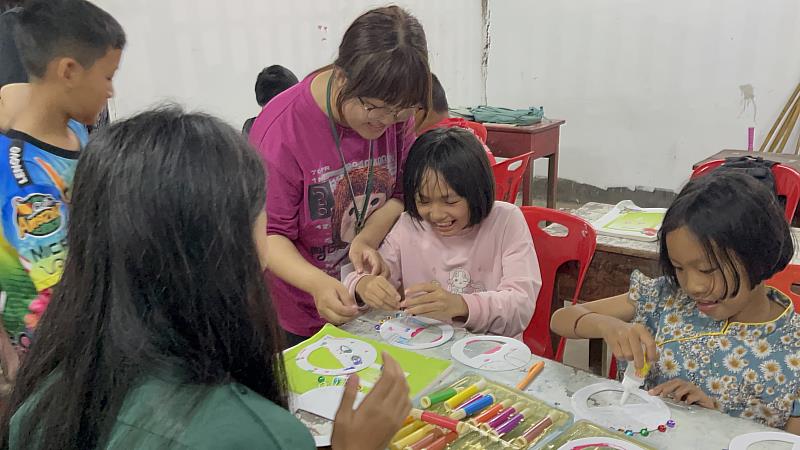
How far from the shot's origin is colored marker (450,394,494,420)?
3.80ft

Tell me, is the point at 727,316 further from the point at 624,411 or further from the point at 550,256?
the point at 550,256

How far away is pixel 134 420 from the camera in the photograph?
0.69 meters

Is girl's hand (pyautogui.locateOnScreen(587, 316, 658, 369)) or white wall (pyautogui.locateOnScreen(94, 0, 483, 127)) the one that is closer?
girl's hand (pyautogui.locateOnScreen(587, 316, 658, 369))

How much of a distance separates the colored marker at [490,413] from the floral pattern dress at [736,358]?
1.38 ft

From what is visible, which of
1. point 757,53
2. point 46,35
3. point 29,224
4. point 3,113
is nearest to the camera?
point 29,224

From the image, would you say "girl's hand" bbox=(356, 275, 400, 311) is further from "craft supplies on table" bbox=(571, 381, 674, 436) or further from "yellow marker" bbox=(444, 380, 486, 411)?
"craft supplies on table" bbox=(571, 381, 674, 436)

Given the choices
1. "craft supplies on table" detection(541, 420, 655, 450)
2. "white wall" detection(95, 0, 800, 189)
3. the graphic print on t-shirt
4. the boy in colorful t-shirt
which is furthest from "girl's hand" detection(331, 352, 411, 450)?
"white wall" detection(95, 0, 800, 189)

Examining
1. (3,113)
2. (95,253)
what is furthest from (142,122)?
(3,113)

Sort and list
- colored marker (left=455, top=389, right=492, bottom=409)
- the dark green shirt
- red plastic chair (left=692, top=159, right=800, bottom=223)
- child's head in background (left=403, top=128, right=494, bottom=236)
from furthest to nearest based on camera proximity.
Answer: red plastic chair (left=692, top=159, right=800, bottom=223), child's head in background (left=403, top=128, right=494, bottom=236), colored marker (left=455, top=389, right=492, bottom=409), the dark green shirt

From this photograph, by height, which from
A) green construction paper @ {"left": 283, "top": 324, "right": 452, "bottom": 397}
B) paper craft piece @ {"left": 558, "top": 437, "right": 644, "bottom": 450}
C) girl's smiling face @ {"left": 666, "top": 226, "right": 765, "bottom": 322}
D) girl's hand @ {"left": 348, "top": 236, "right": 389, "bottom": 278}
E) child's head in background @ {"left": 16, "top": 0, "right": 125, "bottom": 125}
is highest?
child's head in background @ {"left": 16, "top": 0, "right": 125, "bottom": 125}

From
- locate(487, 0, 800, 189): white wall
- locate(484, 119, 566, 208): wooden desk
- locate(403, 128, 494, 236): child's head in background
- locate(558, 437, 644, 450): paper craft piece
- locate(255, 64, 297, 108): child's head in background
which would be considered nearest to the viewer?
locate(558, 437, 644, 450): paper craft piece

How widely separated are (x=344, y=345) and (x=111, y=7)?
2462 millimetres

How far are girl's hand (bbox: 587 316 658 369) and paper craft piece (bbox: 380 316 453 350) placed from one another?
377 millimetres

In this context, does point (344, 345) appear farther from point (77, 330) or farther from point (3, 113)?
point (3, 113)
